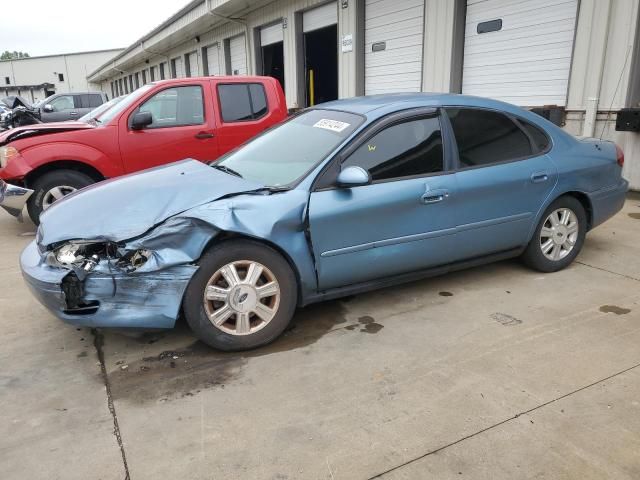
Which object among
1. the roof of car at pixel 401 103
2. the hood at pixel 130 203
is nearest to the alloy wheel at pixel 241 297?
the hood at pixel 130 203

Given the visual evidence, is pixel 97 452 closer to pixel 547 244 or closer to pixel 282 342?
pixel 282 342

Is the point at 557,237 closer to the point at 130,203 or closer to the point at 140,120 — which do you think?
the point at 130,203

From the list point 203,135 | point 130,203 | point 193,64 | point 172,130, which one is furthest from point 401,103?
point 193,64

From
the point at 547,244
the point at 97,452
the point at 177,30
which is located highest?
the point at 177,30

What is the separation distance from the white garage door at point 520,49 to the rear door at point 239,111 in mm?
4377

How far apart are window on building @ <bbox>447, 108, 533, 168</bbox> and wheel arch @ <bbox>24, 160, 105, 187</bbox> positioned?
4.41 m

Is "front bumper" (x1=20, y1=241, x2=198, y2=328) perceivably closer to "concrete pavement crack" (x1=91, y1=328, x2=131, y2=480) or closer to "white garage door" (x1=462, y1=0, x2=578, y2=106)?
"concrete pavement crack" (x1=91, y1=328, x2=131, y2=480)

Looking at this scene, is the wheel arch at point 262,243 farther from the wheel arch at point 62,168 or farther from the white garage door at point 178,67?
the white garage door at point 178,67

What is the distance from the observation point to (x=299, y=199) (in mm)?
3193

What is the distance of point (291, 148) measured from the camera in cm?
375

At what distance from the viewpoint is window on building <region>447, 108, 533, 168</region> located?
3825mm

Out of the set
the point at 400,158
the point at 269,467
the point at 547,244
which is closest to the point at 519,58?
the point at 547,244

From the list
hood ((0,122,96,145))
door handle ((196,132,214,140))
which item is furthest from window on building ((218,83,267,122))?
hood ((0,122,96,145))

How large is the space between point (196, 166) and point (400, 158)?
1.57 meters
